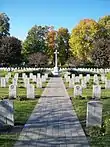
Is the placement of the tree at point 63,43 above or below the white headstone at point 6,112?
above

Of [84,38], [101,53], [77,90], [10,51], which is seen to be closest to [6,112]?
[77,90]

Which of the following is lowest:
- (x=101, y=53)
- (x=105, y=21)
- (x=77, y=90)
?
(x=77, y=90)

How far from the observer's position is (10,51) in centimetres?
7144

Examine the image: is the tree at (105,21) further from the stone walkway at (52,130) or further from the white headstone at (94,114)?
the white headstone at (94,114)

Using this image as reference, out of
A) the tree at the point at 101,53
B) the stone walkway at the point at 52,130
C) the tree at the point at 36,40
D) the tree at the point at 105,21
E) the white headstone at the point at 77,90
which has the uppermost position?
the tree at the point at 105,21

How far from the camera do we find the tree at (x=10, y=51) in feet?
234

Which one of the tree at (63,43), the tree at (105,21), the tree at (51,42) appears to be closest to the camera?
the tree at (105,21)

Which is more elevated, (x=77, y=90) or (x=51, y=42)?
(x=51, y=42)

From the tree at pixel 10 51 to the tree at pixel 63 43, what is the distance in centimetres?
1659

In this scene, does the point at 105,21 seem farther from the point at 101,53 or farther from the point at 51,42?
the point at 101,53

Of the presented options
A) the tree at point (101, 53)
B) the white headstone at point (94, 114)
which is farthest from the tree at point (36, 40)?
the white headstone at point (94, 114)

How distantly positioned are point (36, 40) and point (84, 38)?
15.5m

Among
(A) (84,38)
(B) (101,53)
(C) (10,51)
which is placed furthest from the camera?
(A) (84,38)

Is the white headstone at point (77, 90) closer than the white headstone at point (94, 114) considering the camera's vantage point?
No
